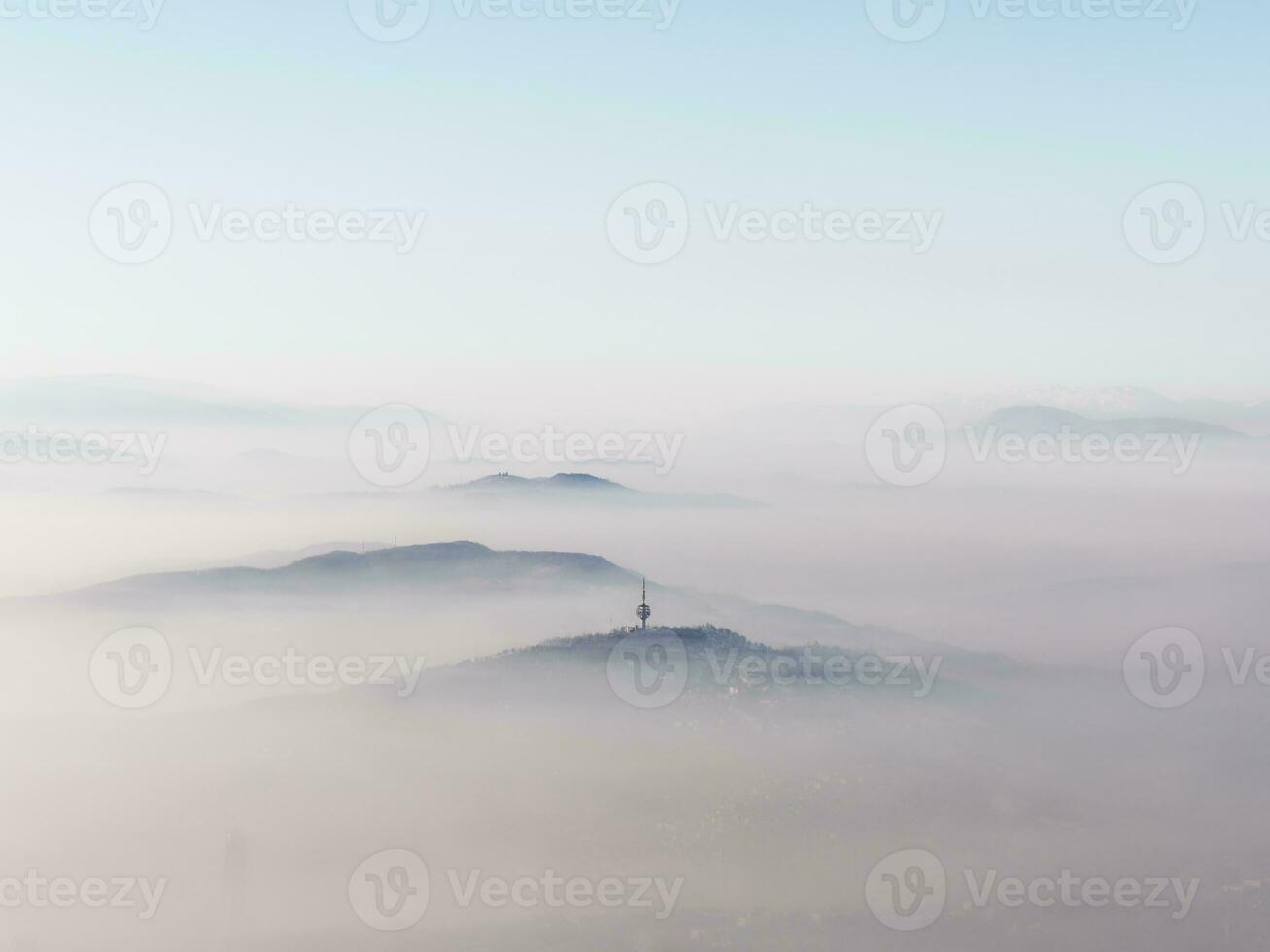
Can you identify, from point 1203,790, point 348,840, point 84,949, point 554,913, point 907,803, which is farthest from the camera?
point 1203,790

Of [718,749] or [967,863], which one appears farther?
[718,749]

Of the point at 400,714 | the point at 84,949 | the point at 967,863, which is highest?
the point at 400,714

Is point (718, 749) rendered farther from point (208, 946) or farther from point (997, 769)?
point (208, 946)

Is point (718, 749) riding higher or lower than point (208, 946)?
higher

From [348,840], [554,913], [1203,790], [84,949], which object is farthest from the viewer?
[1203,790]

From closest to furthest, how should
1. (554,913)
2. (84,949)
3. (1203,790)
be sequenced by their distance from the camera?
(84,949), (554,913), (1203,790)

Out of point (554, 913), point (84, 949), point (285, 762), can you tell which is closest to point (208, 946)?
point (84, 949)

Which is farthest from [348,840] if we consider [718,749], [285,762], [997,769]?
[997,769]

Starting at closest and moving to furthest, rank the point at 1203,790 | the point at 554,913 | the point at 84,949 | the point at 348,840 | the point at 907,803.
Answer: the point at 84,949, the point at 554,913, the point at 348,840, the point at 907,803, the point at 1203,790

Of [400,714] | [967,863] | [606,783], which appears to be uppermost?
[400,714]
